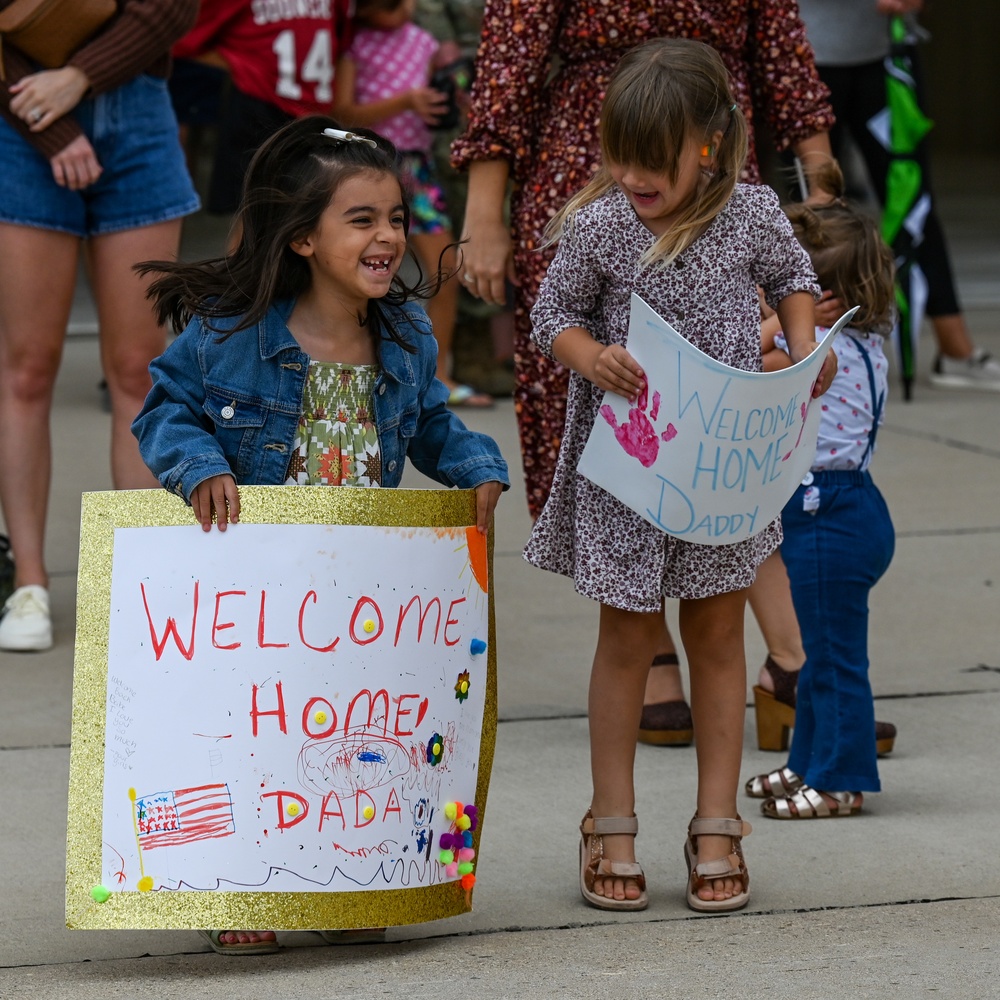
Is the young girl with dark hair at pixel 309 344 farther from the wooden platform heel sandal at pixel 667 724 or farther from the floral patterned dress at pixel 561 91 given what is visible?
the wooden platform heel sandal at pixel 667 724

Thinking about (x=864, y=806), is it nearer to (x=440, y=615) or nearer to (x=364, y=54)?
(x=440, y=615)

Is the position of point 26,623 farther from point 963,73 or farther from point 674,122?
point 963,73

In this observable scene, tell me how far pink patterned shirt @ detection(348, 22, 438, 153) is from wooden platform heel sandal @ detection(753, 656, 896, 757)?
3614mm

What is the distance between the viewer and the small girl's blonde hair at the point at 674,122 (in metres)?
2.91

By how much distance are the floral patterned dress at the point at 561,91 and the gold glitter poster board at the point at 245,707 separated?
117 centimetres

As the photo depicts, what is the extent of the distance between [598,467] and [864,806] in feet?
3.53

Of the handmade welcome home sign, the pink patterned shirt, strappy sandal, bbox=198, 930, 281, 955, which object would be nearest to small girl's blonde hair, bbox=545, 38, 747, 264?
the handmade welcome home sign

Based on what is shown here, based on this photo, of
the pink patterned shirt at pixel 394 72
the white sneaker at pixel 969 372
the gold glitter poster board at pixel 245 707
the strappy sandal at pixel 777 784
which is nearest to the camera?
the gold glitter poster board at pixel 245 707

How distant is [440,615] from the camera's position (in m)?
2.85

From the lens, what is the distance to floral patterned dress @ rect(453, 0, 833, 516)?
375 cm

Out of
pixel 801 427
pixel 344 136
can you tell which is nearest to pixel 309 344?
pixel 344 136

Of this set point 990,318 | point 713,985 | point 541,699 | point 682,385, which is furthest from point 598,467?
point 990,318

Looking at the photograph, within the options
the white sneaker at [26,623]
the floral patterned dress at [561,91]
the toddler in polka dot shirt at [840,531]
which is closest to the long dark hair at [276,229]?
the floral patterned dress at [561,91]

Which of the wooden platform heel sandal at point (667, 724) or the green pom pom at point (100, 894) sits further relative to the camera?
the wooden platform heel sandal at point (667, 724)
